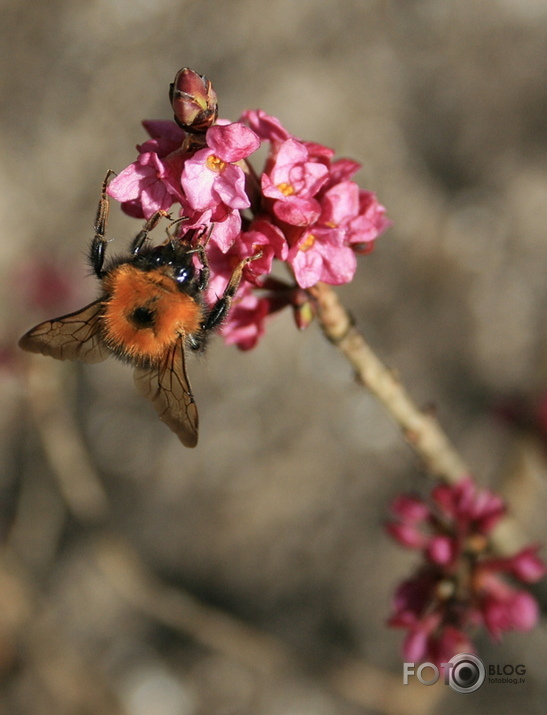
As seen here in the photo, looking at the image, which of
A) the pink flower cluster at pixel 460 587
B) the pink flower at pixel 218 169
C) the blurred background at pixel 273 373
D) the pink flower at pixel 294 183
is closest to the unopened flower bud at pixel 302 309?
the pink flower at pixel 294 183

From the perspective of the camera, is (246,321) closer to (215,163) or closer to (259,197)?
(259,197)

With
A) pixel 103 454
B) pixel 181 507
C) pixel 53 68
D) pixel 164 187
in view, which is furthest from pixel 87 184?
pixel 164 187

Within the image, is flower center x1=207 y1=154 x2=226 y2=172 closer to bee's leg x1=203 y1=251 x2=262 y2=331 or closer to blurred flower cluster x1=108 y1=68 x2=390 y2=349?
blurred flower cluster x1=108 y1=68 x2=390 y2=349

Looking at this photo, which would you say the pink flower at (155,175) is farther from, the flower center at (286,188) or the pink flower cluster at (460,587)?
the pink flower cluster at (460,587)

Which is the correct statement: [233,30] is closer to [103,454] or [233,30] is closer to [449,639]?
[103,454]

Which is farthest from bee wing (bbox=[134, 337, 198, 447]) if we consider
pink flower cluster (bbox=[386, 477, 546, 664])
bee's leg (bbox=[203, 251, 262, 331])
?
pink flower cluster (bbox=[386, 477, 546, 664])

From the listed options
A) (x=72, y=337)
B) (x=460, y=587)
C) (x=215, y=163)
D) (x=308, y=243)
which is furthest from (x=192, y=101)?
(x=460, y=587)
